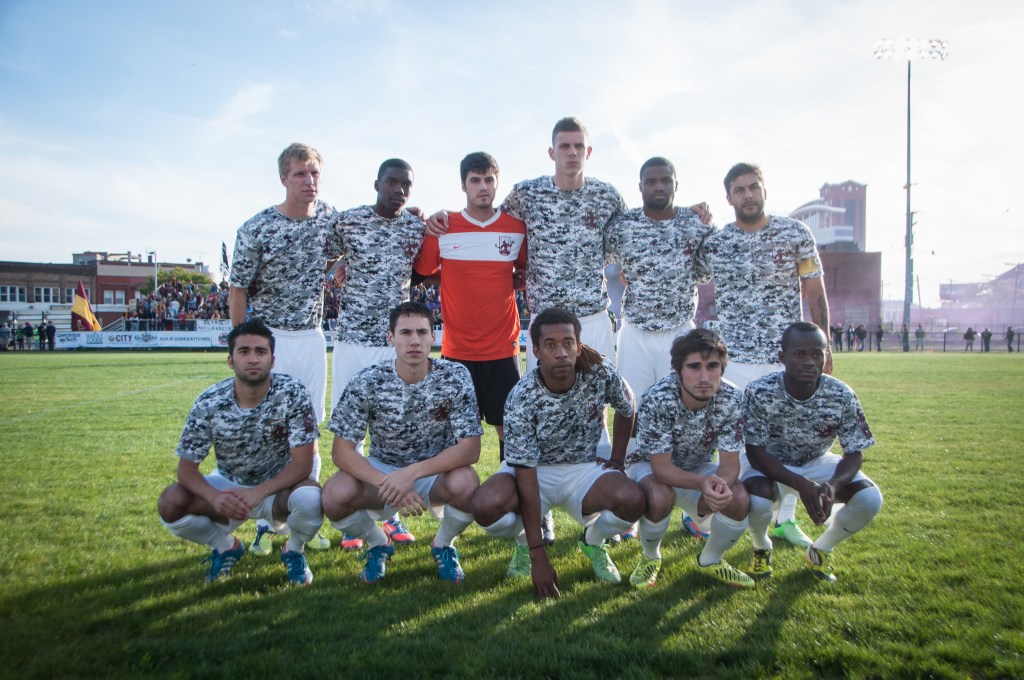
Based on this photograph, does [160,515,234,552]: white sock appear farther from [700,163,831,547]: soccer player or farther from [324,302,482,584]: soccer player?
[700,163,831,547]: soccer player

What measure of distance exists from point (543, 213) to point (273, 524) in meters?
2.87

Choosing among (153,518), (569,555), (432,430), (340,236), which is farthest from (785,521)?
(153,518)

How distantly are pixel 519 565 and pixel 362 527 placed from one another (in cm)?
101

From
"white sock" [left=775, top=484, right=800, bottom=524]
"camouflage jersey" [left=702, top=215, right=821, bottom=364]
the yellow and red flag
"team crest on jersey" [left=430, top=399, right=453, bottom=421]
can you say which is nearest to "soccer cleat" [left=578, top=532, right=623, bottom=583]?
"team crest on jersey" [left=430, top=399, right=453, bottom=421]

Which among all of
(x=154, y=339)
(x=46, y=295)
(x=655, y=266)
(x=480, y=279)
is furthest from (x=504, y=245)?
(x=46, y=295)

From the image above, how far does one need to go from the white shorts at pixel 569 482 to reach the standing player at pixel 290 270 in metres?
1.63

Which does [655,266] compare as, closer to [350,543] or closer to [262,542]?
[350,543]

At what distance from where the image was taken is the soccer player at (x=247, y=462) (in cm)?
376

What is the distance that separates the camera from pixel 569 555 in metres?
4.26

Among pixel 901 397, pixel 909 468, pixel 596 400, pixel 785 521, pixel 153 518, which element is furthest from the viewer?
pixel 901 397

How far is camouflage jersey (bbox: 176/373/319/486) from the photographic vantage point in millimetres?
3871

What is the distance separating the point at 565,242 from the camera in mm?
4766

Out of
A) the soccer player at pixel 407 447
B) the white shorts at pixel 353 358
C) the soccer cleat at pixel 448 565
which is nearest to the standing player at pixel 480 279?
the white shorts at pixel 353 358

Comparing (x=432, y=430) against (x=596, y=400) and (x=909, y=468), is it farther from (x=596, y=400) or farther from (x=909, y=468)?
(x=909, y=468)
